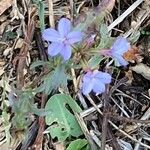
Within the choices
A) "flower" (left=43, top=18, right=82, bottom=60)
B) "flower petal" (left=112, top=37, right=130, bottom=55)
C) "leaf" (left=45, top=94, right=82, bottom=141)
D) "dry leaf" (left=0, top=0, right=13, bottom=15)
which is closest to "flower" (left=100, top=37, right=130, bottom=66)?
"flower petal" (left=112, top=37, right=130, bottom=55)

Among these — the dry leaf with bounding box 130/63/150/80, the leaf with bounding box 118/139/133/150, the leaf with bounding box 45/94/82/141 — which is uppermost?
the dry leaf with bounding box 130/63/150/80

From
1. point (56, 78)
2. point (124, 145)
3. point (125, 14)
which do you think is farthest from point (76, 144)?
point (125, 14)

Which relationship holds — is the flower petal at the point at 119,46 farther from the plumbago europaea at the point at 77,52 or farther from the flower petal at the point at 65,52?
the flower petal at the point at 65,52

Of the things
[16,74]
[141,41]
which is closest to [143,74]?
[141,41]

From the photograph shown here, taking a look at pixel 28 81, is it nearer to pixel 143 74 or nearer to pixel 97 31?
pixel 97 31

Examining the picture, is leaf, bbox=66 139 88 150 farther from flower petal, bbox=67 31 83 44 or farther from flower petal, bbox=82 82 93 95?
flower petal, bbox=67 31 83 44

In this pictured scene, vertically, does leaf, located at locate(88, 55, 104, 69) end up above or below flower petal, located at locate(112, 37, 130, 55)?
below

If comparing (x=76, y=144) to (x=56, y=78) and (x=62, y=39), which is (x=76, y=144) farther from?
(x=62, y=39)
